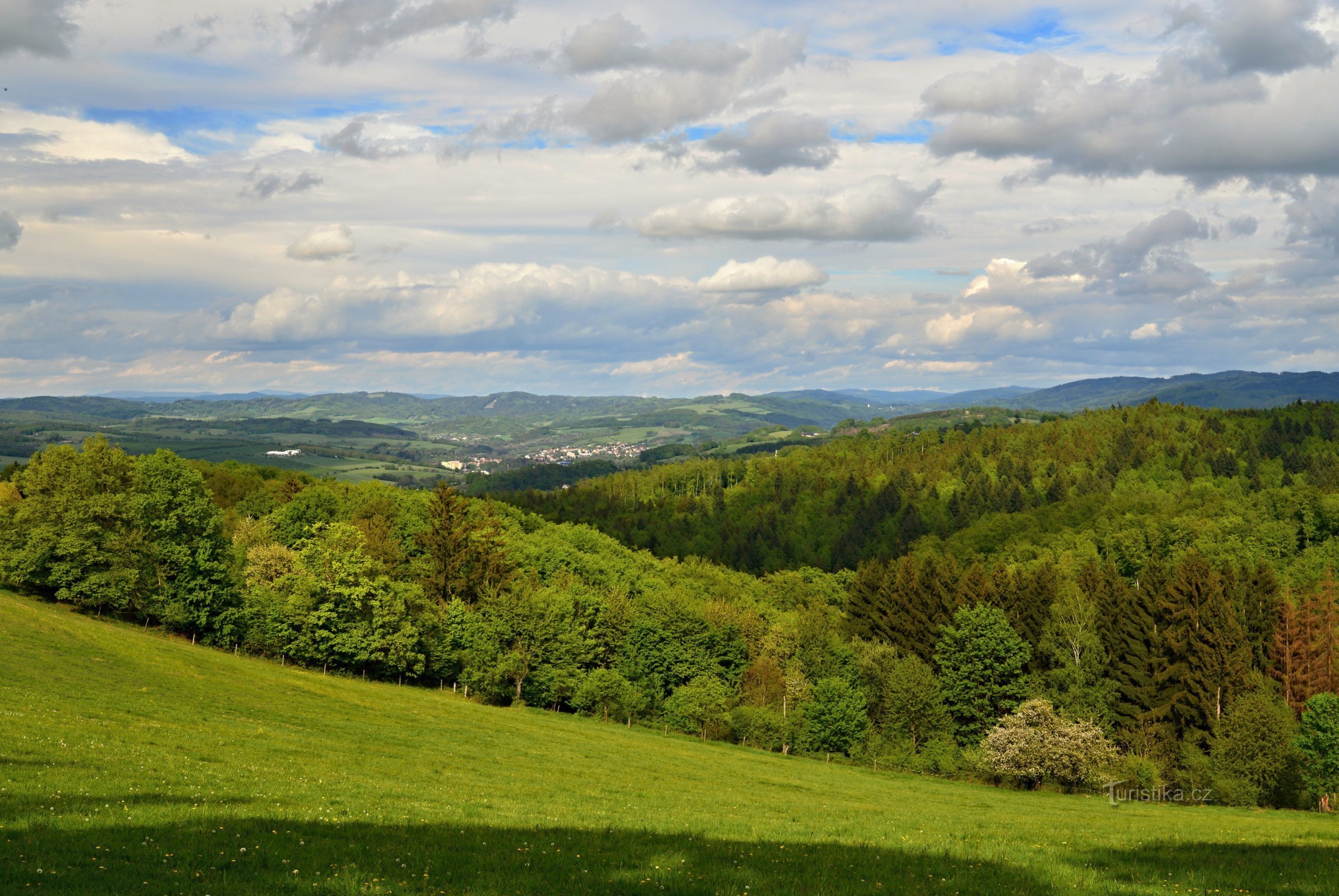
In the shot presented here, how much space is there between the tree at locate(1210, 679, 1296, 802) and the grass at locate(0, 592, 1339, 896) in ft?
59.6

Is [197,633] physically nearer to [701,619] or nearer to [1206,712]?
[701,619]

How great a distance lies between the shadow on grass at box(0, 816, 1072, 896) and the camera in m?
14.6

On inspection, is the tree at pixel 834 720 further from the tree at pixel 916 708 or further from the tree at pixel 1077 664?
the tree at pixel 1077 664

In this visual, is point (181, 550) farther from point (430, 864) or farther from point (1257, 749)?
point (1257, 749)

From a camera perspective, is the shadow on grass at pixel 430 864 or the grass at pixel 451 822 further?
the grass at pixel 451 822

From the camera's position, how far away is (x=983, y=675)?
86125 mm

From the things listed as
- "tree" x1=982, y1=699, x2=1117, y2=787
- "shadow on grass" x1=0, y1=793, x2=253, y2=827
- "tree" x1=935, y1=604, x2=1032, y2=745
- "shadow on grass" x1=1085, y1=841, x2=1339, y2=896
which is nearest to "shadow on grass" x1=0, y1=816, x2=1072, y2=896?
Answer: "shadow on grass" x1=0, y1=793, x2=253, y2=827

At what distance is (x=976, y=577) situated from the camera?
103 metres

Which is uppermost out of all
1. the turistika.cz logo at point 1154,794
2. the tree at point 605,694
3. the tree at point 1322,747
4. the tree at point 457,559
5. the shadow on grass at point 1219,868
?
the shadow on grass at point 1219,868

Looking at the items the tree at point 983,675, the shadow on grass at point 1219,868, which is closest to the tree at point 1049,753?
the tree at point 983,675

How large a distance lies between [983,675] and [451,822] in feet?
245

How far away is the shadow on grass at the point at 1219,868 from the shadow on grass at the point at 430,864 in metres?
2.33

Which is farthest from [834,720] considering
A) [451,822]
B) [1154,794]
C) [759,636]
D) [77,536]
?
[77,536]

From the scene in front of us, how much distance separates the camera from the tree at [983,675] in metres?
85.1
